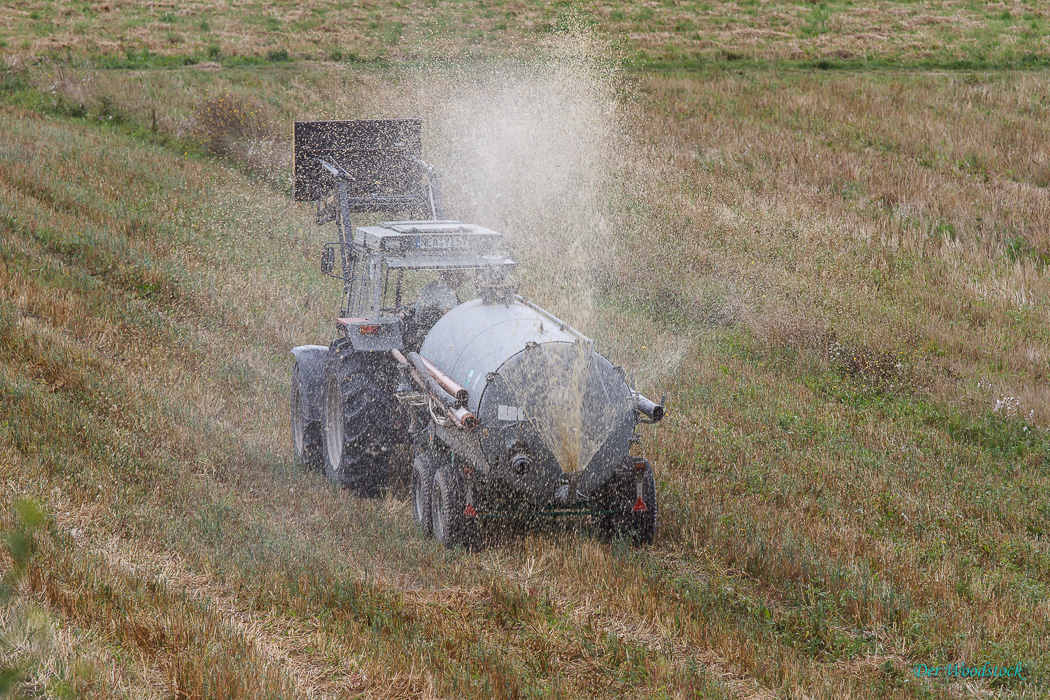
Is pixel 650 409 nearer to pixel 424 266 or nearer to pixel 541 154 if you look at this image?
pixel 424 266

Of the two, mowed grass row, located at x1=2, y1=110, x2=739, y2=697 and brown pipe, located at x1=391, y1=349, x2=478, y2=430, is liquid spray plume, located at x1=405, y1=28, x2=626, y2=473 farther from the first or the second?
brown pipe, located at x1=391, y1=349, x2=478, y2=430

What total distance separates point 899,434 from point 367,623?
6.09 meters

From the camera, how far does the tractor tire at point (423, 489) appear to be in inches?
278

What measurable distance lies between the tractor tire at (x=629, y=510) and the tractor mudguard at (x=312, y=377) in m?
3.07

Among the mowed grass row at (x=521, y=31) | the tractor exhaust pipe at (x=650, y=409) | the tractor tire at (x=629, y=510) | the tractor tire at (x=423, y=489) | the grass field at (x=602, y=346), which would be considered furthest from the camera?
the mowed grass row at (x=521, y=31)

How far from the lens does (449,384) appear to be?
654 centimetres

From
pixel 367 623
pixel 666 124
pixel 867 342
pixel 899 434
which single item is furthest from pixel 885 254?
pixel 367 623

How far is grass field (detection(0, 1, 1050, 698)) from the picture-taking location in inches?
213

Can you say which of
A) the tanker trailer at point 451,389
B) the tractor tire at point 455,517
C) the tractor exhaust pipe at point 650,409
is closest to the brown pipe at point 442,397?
the tanker trailer at point 451,389

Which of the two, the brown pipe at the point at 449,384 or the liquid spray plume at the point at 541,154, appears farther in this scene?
the liquid spray plume at the point at 541,154

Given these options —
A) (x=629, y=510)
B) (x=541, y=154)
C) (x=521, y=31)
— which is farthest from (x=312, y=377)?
(x=521, y=31)

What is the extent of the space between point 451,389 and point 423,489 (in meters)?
1.03

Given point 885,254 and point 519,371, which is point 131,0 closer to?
point 885,254

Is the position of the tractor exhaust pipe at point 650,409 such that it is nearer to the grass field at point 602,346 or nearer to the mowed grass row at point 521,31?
the grass field at point 602,346
